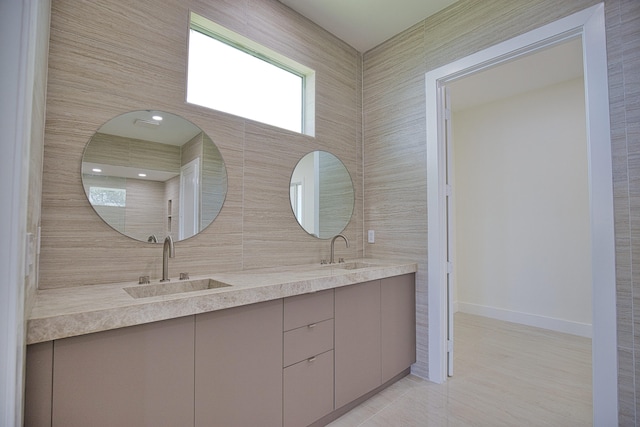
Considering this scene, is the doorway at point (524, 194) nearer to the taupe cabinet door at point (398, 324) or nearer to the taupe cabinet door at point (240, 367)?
the taupe cabinet door at point (398, 324)

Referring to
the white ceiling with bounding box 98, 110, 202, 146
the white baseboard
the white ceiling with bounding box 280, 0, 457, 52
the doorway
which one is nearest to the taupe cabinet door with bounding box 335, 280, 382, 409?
the white ceiling with bounding box 98, 110, 202, 146

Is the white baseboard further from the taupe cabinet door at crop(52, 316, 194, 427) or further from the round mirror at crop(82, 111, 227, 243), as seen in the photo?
the taupe cabinet door at crop(52, 316, 194, 427)

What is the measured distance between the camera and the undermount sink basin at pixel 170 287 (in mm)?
1559

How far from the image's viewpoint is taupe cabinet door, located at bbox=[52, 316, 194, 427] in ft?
3.44

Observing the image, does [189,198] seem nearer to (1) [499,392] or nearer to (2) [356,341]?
(2) [356,341]

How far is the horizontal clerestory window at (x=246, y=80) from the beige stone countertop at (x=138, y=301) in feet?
3.93

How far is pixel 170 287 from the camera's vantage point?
1665 mm

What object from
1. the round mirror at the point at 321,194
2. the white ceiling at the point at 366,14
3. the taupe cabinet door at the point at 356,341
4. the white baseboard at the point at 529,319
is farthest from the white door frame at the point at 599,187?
the white baseboard at the point at 529,319

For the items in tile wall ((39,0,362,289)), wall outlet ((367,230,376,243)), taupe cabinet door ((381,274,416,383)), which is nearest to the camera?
tile wall ((39,0,362,289))

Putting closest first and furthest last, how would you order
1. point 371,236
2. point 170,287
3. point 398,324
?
point 170,287
point 398,324
point 371,236

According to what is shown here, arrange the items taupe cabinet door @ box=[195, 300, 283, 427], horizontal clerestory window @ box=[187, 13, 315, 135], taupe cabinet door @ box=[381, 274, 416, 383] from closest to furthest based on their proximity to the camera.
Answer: taupe cabinet door @ box=[195, 300, 283, 427]
horizontal clerestory window @ box=[187, 13, 315, 135]
taupe cabinet door @ box=[381, 274, 416, 383]

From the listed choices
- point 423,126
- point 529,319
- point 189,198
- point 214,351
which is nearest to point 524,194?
point 529,319

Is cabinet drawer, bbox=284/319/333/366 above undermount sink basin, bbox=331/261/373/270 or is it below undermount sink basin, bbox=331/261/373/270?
below

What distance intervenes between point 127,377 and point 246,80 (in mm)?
2011
